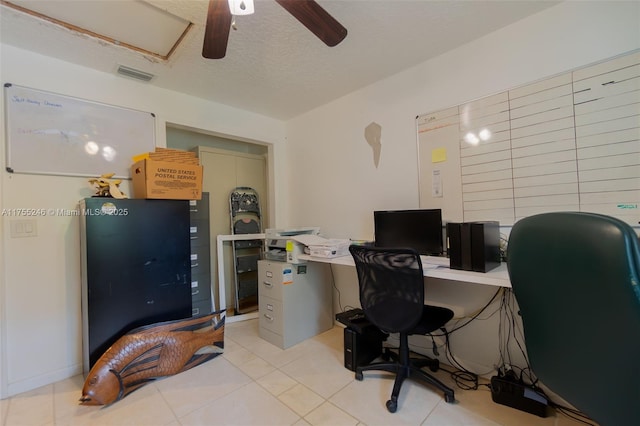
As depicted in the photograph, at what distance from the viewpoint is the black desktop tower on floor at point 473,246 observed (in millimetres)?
1538

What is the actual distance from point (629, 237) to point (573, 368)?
489mm

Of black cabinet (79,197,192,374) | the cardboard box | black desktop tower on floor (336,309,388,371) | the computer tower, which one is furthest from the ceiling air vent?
the computer tower

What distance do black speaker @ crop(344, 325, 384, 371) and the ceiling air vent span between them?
9.07 feet

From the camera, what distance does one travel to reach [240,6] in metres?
1.19

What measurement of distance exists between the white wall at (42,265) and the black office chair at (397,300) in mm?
2236

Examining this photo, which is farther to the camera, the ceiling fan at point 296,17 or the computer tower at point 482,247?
the computer tower at point 482,247

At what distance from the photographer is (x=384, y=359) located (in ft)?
7.16

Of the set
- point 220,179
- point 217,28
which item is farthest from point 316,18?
point 220,179

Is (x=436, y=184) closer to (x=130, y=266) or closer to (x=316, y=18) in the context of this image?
Answer: (x=316, y=18)

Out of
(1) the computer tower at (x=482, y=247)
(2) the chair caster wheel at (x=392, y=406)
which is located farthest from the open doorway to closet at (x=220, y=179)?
(1) the computer tower at (x=482, y=247)

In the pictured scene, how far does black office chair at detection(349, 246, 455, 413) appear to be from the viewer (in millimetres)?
1588

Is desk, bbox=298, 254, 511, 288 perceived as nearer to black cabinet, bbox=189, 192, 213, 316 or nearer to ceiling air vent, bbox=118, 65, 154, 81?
black cabinet, bbox=189, 192, 213, 316

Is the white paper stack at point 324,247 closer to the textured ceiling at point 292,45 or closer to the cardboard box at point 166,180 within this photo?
the cardboard box at point 166,180

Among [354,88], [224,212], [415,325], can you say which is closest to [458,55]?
[354,88]
